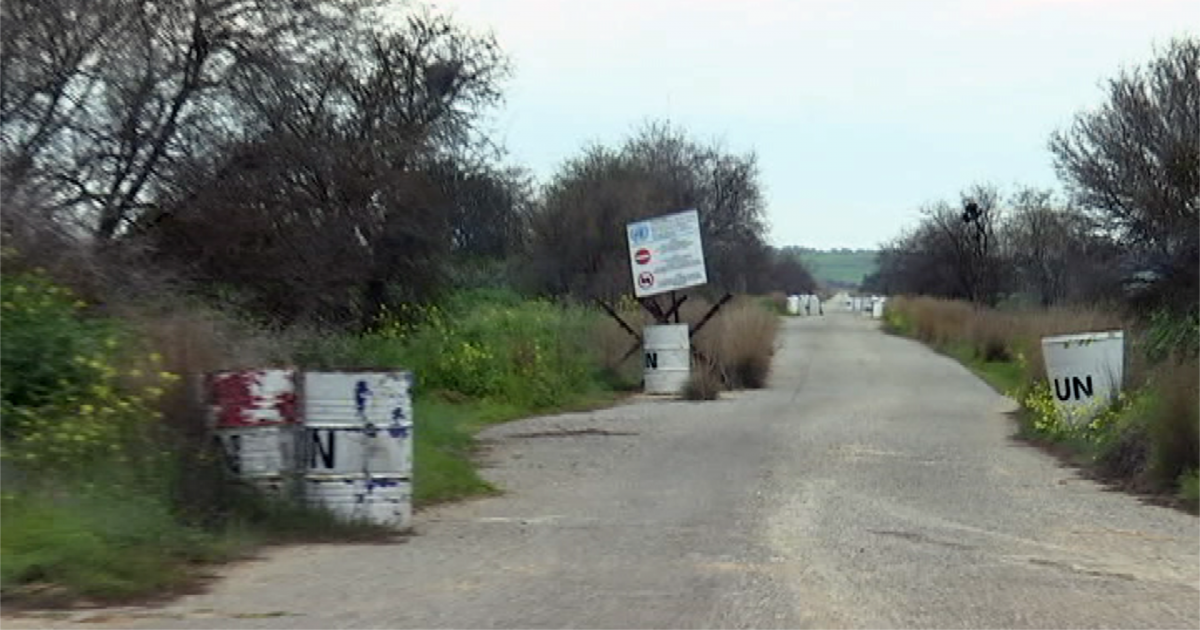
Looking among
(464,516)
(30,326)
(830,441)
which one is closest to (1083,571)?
(464,516)

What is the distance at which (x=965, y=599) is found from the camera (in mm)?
9367

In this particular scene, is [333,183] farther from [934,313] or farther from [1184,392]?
[934,313]

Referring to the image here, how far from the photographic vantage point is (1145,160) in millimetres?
35156

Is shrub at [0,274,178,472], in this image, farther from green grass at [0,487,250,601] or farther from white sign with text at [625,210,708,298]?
white sign with text at [625,210,708,298]

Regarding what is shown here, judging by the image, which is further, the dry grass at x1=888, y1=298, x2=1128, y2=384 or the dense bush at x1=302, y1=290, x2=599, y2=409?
the dry grass at x1=888, y1=298, x2=1128, y2=384

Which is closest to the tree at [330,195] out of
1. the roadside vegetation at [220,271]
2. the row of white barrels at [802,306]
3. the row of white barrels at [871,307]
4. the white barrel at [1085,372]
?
the roadside vegetation at [220,271]

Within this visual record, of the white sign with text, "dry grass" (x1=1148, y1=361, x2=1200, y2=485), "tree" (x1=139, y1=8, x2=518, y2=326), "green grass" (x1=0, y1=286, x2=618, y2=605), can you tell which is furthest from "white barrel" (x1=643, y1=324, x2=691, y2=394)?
"dry grass" (x1=1148, y1=361, x2=1200, y2=485)

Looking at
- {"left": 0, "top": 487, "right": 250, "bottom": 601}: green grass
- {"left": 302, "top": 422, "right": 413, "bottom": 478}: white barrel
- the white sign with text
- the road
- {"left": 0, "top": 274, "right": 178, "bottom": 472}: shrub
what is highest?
the white sign with text

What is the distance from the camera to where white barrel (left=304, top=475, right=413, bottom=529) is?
1194cm

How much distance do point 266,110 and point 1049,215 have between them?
48.4 m

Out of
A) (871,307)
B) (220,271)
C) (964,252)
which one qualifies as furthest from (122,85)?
(871,307)

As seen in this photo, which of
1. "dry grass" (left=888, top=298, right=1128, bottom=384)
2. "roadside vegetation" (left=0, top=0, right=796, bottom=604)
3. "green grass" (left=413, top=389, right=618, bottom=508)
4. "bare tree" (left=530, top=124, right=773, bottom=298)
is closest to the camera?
"roadside vegetation" (left=0, top=0, right=796, bottom=604)

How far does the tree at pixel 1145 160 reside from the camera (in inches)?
979

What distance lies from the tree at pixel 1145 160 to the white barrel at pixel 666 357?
991 centimetres
